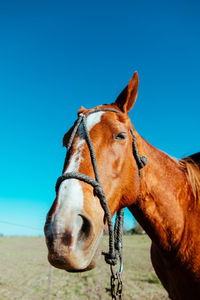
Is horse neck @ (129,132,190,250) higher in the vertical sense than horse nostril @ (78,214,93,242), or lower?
higher

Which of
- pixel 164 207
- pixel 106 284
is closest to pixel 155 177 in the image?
pixel 164 207

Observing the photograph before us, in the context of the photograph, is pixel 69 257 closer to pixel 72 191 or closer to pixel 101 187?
pixel 72 191

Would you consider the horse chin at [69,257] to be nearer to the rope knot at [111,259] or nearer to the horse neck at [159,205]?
the rope knot at [111,259]

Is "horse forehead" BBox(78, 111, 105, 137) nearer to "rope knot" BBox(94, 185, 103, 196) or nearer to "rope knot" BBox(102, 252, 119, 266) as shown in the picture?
"rope knot" BBox(94, 185, 103, 196)

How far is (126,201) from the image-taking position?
93.6 inches

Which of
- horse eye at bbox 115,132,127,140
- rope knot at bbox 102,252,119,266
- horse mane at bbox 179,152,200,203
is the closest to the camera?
rope knot at bbox 102,252,119,266

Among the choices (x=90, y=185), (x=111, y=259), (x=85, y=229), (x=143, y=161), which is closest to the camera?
(x=85, y=229)

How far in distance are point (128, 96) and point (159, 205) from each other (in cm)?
134

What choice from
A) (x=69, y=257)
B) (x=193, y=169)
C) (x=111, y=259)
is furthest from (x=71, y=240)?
(x=193, y=169)

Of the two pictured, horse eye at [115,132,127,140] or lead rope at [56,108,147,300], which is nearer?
lead rope at [56,108,147,300]

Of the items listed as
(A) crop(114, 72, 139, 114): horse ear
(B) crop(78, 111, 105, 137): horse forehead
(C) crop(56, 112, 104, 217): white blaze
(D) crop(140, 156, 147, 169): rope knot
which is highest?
(A) crop(114, 72, 139, 114): horse ear

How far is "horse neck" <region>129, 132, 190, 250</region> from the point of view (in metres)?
2.60

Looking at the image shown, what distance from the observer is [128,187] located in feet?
7.79

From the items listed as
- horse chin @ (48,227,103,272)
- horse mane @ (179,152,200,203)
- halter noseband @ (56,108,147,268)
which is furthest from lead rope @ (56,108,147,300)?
horse mane @ (179,152,200,203)
